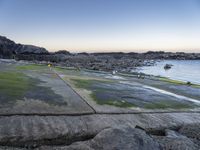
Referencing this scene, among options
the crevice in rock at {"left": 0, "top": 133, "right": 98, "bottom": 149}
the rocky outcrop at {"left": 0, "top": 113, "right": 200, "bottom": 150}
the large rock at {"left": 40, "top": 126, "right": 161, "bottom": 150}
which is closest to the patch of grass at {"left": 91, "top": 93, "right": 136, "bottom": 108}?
the rocky outcrop at {"left": 0, "top": 113, "right": 200, "bottom": 150}

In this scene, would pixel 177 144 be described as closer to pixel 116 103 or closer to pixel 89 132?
pixel 89 132

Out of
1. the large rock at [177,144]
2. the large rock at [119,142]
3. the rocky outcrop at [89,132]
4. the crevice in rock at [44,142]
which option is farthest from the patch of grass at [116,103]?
the large rock at [119,142]

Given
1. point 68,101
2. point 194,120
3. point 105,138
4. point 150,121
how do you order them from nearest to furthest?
point 105,138
point 150,121
point 194,120
point 68,101

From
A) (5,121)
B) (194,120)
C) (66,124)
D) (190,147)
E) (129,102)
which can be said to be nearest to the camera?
(190,147)

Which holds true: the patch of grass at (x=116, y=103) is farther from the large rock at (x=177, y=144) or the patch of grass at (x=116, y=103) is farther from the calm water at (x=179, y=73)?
the calm water at (x=179, y=73)

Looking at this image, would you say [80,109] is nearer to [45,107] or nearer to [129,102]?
[45,107]

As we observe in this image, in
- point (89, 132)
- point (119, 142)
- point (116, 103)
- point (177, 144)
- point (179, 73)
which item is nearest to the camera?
point (119, 142)

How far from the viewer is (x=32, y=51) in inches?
4252

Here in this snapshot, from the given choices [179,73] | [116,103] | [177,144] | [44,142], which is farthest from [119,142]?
[179,73]

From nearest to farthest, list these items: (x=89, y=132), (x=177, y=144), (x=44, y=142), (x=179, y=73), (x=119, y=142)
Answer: (x=119, y=142)
(x=177, y=144)
(x=44, y=142)
(x=89, y=132)
(x=179, y=73)

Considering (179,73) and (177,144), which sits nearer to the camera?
(177,144)

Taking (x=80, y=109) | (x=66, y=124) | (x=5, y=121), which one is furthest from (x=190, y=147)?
(x=5, y=121)

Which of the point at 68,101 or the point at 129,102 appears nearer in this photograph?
the point at 68,101

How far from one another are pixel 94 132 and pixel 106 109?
283 centimetres
